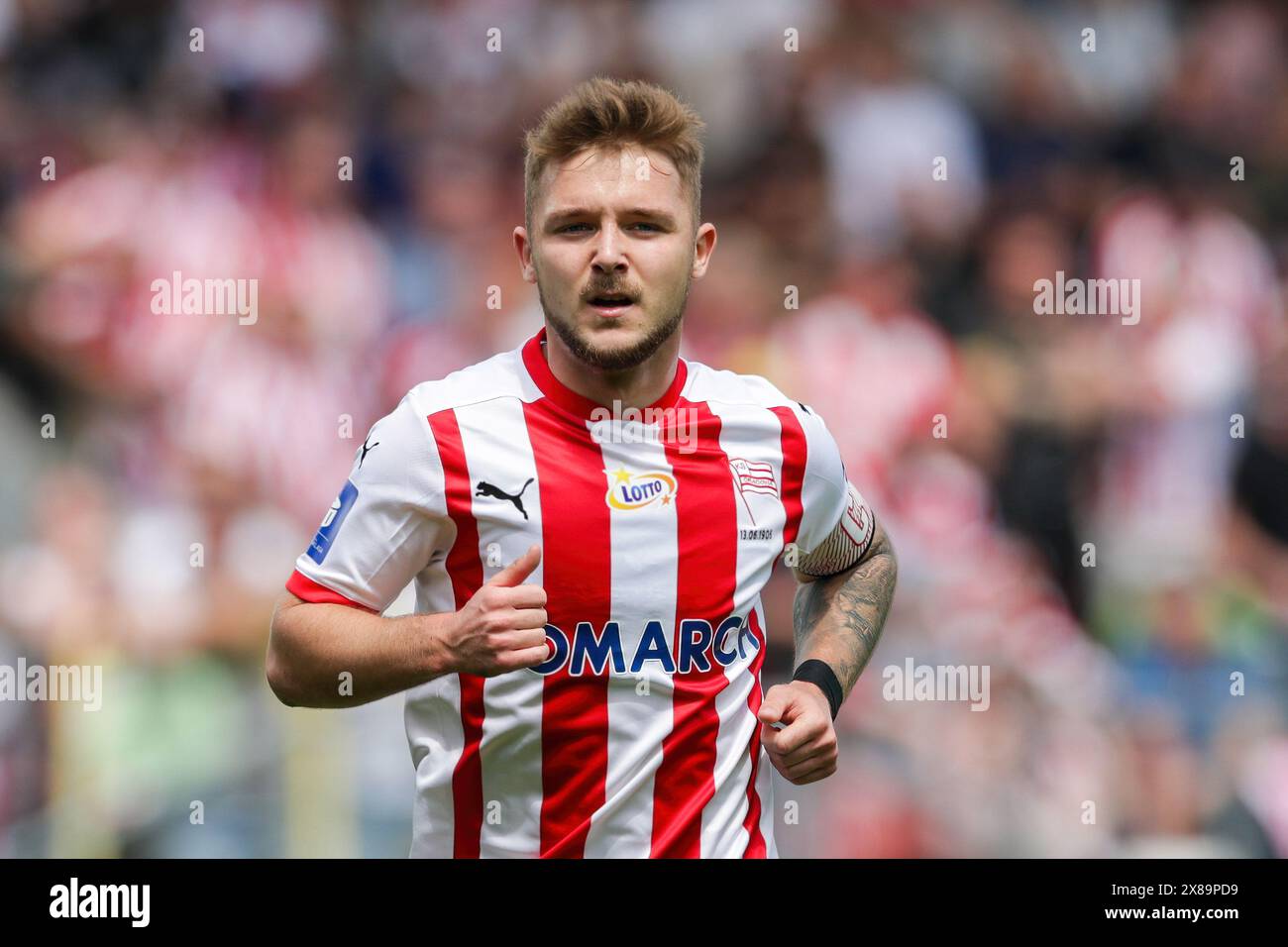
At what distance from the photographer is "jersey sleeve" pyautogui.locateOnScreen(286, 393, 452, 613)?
2.72 m

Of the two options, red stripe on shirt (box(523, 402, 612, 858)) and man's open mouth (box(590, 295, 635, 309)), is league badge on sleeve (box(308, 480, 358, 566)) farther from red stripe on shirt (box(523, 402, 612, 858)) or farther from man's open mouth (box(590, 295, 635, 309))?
man's open mouth (box(590, 295, 635, 309))

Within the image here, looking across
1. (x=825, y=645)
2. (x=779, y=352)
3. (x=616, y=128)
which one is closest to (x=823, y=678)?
(x=825, y=645)

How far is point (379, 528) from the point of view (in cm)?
272

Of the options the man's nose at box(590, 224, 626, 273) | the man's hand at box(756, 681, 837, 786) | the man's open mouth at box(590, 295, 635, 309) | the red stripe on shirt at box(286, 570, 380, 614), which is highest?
the man's nose at box(590, 224, 626, 273)

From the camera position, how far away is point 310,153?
6.47 metres

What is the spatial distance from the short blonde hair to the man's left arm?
0.85 m

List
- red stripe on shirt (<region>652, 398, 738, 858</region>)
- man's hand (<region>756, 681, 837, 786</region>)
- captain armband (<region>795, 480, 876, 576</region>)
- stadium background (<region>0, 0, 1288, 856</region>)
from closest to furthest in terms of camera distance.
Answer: man's hand (<region>756, 681, 837, 786</region>) → red stripe on shirt (<region>652, 398, 738, 858</region>) → captain armband (<region>795, 480, 876, 576</region>) → stadium background (<region>0, 0, 1288, 856</region>)

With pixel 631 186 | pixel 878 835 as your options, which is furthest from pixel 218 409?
pixel 631 186

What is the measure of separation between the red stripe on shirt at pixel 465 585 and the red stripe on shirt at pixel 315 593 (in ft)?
0.63

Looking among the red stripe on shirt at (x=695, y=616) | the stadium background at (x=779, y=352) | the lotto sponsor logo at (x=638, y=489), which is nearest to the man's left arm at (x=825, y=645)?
the red stripe on shirt at (x=695, y=616)

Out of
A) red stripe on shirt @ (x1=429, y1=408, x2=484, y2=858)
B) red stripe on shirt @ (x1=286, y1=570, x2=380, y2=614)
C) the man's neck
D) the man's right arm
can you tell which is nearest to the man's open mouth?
the man's neck

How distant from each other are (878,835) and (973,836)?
342 mm

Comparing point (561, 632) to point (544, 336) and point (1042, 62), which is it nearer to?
point (544, 336)

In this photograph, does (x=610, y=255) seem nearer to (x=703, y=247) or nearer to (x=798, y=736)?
(x=703, y=247)
